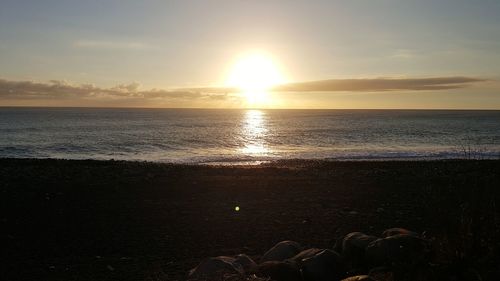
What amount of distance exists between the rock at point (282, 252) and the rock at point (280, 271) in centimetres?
86

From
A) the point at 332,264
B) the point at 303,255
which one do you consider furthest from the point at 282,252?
the point at 332,264

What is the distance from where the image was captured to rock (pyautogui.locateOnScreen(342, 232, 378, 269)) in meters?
7.62

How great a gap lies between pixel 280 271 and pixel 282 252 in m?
1.13

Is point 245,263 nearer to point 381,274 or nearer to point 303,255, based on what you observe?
point 303,255

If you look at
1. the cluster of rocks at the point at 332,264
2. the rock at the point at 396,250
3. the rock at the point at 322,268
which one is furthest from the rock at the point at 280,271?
the rock at the point at 396,250

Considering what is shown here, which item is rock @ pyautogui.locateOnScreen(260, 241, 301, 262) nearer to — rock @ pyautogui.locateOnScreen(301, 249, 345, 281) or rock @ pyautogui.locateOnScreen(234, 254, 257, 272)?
rock @ pyautogui.locateOnScreen(234, 254, 257, 272)

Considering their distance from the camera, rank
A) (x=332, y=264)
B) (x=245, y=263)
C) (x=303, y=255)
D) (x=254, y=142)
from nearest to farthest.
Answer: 1. (x=332, y=264)
2. (x=303, y=255)
3. (x=245, y=263)
4. (x=254, y=142)

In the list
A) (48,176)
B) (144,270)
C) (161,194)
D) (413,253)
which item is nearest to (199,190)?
(161,194)

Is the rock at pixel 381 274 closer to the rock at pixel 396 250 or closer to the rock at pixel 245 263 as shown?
the rock at pixel 396 250

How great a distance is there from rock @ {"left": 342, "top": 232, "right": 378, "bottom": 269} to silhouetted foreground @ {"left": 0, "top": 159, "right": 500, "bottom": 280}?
122 cm

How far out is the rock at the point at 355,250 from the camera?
762cm

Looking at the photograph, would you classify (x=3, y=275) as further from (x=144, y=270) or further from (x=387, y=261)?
(x=387, y=261)

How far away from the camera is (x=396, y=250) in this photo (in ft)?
23.5

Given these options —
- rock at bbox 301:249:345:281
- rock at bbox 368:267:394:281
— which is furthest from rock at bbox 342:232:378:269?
rock at bbox 368:267:394:281
